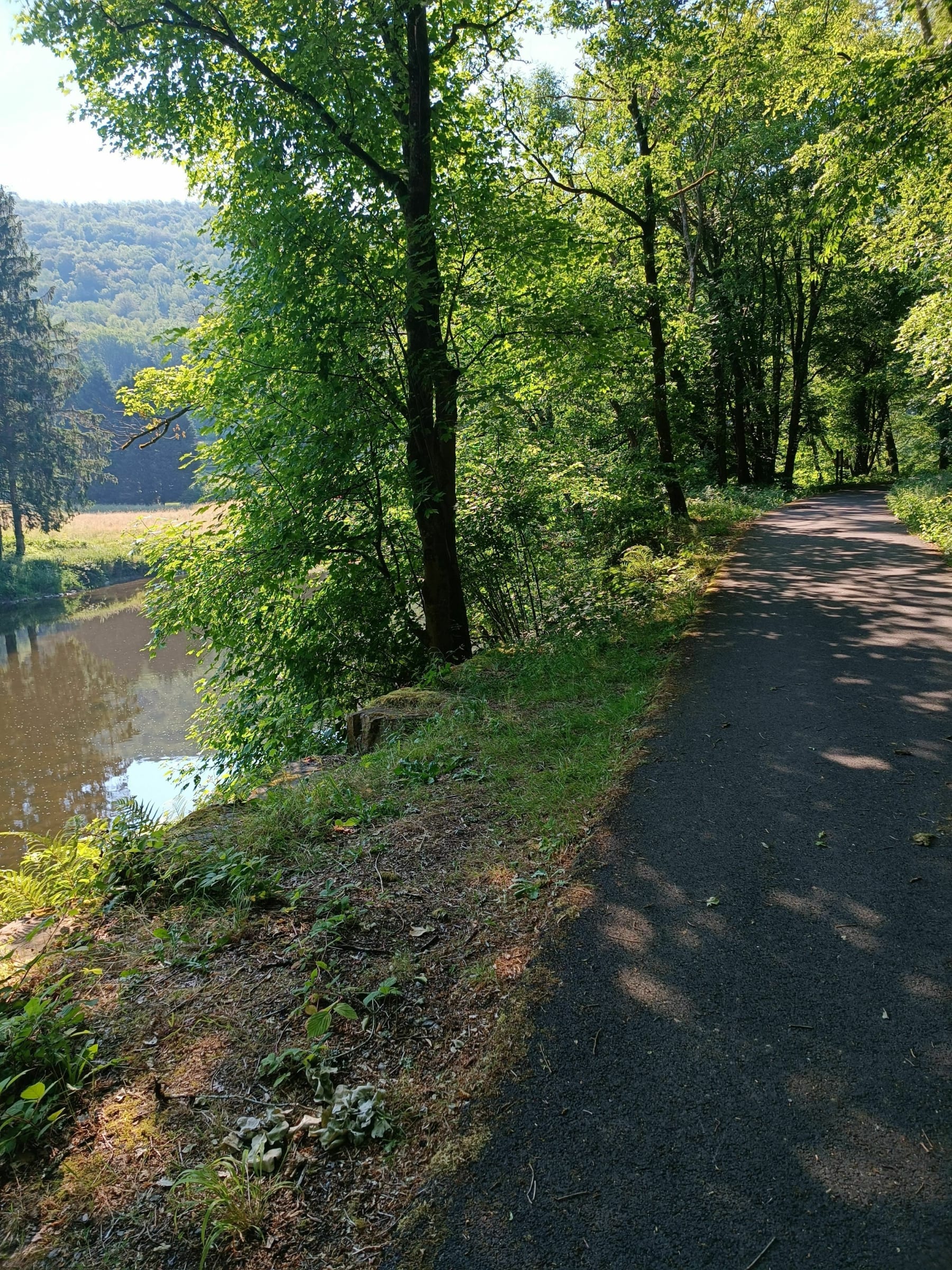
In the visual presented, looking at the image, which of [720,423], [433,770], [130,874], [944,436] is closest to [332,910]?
[130,874]

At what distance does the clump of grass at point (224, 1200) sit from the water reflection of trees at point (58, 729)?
972 cm

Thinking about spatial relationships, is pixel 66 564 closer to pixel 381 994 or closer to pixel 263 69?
pixel 263 69

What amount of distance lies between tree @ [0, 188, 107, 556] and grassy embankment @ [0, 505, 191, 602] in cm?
116

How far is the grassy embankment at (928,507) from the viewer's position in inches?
520

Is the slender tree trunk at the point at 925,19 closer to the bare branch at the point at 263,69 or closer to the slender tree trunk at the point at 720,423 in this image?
the bare branch at the point at 263,69

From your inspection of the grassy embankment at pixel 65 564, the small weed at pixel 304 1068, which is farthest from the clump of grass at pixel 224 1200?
the grassy embankment at pixel 65 564

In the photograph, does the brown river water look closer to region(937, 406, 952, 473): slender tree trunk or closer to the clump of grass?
the clump of grass

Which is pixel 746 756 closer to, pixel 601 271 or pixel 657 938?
pixel 657 938

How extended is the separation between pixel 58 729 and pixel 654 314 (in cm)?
1476

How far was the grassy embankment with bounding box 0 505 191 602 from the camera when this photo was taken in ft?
109

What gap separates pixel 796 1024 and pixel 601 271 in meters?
12.9

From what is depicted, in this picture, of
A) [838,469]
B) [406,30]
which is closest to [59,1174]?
[406,30]

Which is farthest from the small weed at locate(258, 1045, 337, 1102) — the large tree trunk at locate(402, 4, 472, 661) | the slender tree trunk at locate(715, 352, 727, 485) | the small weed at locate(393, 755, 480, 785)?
the slender tree trunk at locate(715, 352, 727, 485)

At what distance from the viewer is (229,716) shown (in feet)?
32.3
